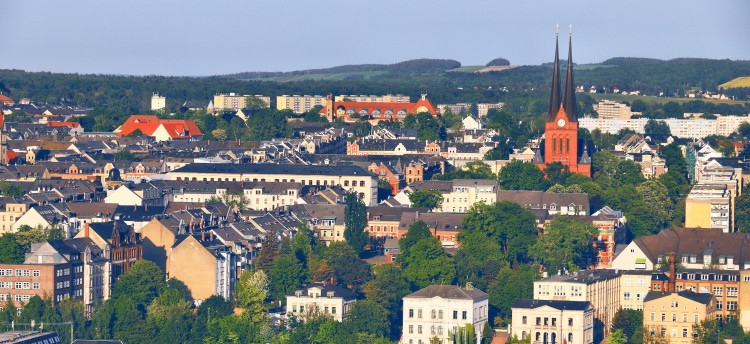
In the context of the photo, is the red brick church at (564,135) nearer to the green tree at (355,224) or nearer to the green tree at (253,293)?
the green tree at (355,224)

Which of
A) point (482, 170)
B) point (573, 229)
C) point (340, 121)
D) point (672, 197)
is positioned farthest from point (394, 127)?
point (573, 229)

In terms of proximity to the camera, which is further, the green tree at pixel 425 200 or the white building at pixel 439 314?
the green tree at pixel 425 200

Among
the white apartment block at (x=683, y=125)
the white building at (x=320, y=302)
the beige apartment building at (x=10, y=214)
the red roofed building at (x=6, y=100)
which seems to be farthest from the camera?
the white apartment block at (x=683, y=125)

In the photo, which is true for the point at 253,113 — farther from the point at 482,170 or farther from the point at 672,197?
the point at 672,197

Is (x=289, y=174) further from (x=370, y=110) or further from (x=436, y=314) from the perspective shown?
(x=370, y=110)

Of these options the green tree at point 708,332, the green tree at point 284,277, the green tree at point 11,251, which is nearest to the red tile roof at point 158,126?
the green tree at point 11,251

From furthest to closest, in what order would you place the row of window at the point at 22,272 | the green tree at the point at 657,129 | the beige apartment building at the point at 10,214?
the green tree at the point at 657,129, the beige apartment building at the point at 10,214, the row of window at the point at 22,272
